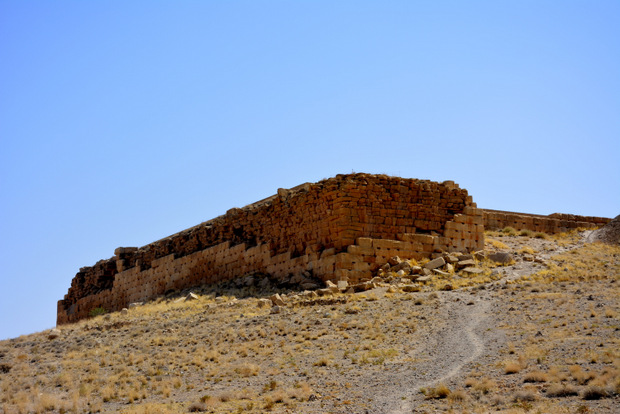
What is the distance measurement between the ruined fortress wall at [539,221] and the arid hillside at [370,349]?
5.60 meters

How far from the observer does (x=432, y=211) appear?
A: 2233 cm

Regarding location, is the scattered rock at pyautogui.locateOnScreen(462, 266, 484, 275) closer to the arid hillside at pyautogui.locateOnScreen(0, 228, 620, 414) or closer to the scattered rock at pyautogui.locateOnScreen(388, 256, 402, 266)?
the arid hillside at pyautogui.locateOnScreen(0, 228, 620, 414)

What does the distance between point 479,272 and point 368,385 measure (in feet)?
28.5

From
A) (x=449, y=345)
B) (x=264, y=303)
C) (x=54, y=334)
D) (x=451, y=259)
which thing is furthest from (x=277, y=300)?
(x=449, y=345)

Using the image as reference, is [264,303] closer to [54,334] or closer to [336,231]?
[336,231]

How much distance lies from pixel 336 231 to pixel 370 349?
A: 271 inches

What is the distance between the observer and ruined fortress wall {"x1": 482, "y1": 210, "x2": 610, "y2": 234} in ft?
93.1

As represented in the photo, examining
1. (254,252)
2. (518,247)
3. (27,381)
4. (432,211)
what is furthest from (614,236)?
(27,381)

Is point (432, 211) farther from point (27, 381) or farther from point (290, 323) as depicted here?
Answer: point (27, 381)

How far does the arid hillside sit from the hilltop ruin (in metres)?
0.72

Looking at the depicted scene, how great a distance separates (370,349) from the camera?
14.7 metres

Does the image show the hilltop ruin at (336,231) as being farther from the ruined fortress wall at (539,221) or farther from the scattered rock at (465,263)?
the ruined fortress wall at (539,221)

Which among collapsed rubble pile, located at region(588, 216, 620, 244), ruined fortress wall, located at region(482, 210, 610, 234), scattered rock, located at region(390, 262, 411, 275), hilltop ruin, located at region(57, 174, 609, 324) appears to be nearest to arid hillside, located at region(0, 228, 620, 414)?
scattered rock, located at region(390, 262, 411, 275)

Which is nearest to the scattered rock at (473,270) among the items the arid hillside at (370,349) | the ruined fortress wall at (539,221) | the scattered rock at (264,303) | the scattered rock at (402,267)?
the arid hillside at (370,349)
